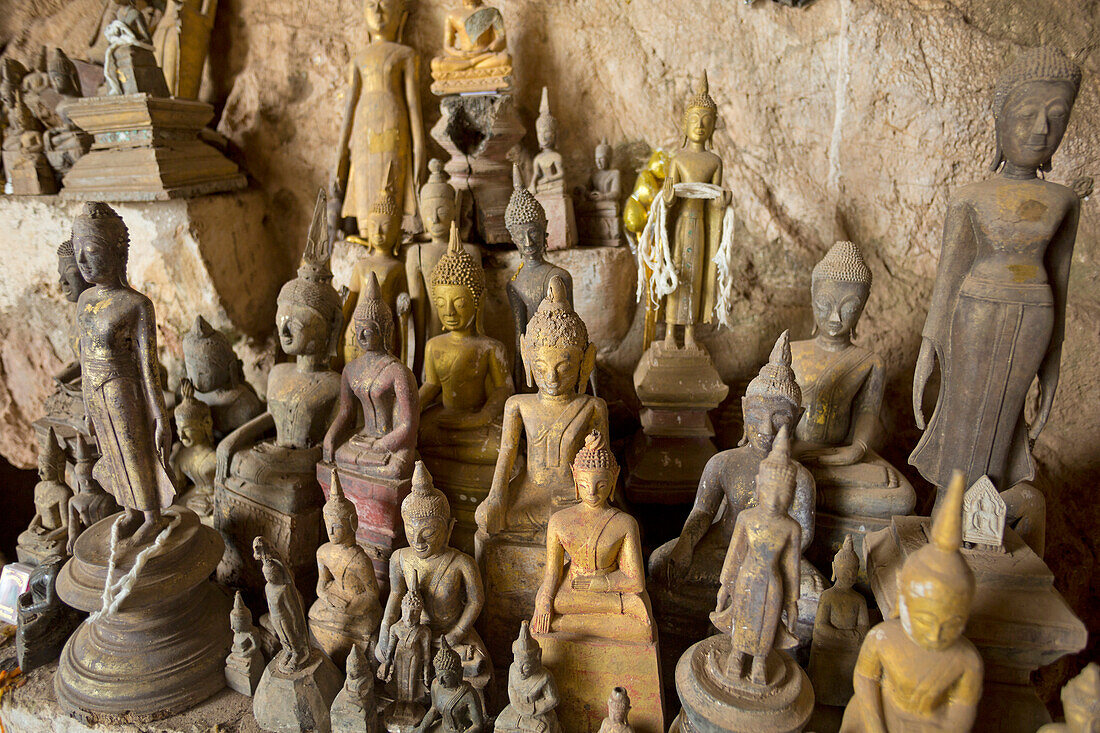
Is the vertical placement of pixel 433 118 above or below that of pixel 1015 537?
above

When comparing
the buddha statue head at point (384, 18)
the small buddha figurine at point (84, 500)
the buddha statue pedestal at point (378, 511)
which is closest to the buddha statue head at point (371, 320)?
the buddha statue pedestal at point (378, 511)

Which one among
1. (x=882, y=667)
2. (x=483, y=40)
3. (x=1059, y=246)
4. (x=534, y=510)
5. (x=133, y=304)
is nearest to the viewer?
(x=882, y=667)

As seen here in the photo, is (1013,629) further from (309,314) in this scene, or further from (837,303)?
(309,314)

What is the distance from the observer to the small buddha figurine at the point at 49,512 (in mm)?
3793

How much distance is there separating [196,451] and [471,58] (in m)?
3.32

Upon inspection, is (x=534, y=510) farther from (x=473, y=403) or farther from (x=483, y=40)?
(x=483, y=40)

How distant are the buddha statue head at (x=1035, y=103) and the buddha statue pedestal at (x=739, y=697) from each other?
1936mm

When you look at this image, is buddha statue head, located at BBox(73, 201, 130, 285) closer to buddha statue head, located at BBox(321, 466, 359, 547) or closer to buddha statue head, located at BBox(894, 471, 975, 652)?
buddha statue head, located at BBox(321, 466, 359, 547)

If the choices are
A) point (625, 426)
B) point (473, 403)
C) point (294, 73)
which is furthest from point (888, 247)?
point (294, 73)

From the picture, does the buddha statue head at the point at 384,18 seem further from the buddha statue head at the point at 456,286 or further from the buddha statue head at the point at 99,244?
the buddha statue head at the point at 99,244

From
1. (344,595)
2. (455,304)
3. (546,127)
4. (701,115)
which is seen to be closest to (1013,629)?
(344,595)

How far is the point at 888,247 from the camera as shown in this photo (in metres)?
4.75

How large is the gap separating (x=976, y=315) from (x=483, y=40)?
13.0 feet

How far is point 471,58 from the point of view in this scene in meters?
5.02
